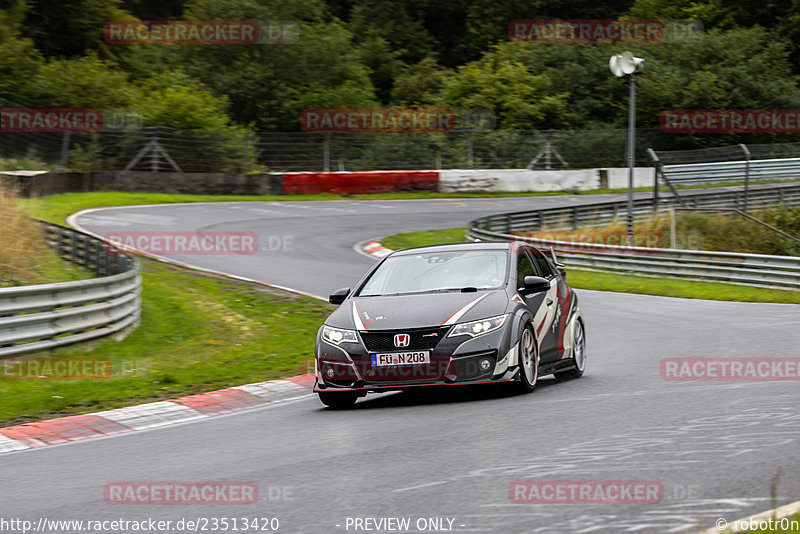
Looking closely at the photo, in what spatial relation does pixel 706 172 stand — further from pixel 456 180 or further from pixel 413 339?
pixel 413 339

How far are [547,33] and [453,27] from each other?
15.7 meters

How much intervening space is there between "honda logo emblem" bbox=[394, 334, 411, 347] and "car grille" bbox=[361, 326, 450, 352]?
0.03m

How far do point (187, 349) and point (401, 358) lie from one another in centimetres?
543

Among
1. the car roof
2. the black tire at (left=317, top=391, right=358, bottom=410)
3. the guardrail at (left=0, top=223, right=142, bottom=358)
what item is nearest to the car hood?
the black tire at (left=317, top=391, right=358, bottom=410)

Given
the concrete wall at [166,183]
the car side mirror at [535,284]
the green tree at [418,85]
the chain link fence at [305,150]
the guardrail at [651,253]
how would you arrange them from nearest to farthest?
the car side mirror at [535,284], the guardrail at [651,253], the concrete wall at [166,183], the chain link fence at [305,150], the green tree at [418,85]

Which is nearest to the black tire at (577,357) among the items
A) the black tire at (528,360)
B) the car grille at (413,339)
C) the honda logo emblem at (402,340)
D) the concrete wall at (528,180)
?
the black tire at (528,360)

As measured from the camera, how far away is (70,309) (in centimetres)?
1340

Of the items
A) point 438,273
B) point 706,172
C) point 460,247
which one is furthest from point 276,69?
point 438,273

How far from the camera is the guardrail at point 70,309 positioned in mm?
12484

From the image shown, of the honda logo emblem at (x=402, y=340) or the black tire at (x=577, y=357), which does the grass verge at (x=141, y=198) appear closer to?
the black tire at (x=577, y=357)

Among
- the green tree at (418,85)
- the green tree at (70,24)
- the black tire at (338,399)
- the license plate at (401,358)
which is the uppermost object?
the green tree at (70,24)


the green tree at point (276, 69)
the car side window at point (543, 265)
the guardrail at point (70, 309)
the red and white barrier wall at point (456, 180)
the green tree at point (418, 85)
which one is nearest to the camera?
the car side window at point (543, 265)

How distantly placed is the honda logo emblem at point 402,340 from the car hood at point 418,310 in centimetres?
8

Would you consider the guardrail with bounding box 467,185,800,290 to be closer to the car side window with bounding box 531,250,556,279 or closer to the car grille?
the car side window with bounding box 531,250,556,279
